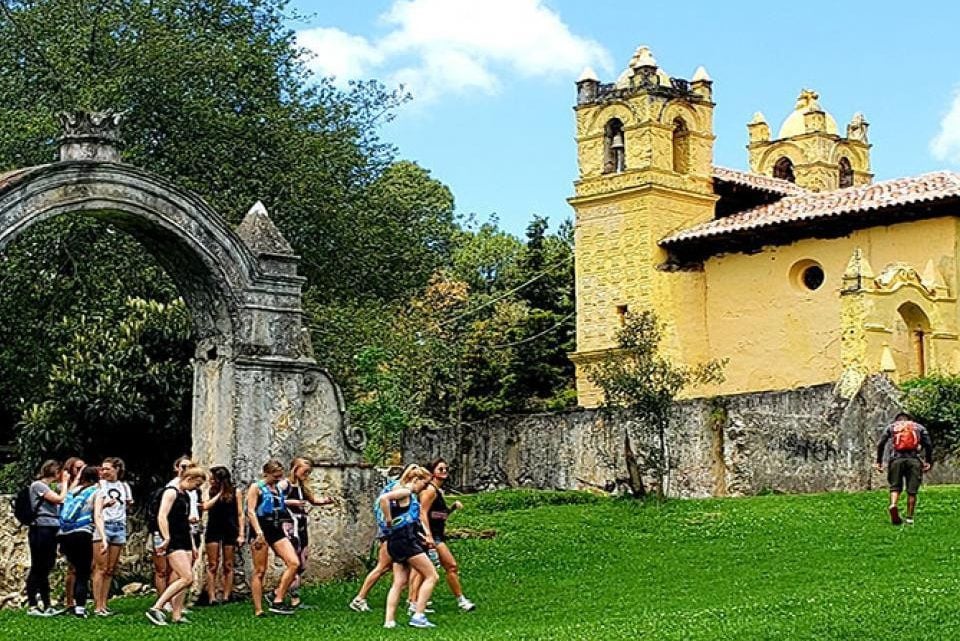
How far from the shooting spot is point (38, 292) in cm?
3362

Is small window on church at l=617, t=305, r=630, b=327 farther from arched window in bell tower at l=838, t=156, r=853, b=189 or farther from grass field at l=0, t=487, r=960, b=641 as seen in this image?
grass field at l=0, t=487, r=960, b=641

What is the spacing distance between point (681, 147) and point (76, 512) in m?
29.5

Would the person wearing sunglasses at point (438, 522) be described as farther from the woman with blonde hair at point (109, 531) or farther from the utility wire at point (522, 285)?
the utility wire at point (522, 285)

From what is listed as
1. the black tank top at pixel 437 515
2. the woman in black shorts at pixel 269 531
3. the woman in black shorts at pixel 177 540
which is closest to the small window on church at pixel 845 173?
the black tank top at pixel 437 515

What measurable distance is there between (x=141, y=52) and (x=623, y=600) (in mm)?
21606

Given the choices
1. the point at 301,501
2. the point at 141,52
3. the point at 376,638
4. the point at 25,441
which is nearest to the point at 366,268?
the point at 141,52

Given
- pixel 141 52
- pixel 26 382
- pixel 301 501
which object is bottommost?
pixel 301 501

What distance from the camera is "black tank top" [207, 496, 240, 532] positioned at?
19.6 metres

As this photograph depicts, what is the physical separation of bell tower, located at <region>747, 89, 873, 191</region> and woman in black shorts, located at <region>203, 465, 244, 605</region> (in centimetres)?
3439

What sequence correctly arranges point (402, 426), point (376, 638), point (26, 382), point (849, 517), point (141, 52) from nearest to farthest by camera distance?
point (376, 638)
point (849, 517)
point (26, 382)
point (141, 52)
point (402, 426)

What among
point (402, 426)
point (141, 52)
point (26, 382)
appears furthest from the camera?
point (402, 426)

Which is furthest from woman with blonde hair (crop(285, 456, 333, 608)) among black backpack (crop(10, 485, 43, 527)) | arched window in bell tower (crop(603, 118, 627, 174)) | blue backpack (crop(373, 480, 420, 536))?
arched window in bell tower (crop(603, 118, 627, 174))

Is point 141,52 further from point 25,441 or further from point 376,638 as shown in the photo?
point 376,638

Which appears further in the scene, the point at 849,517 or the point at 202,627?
the point at 849,517
